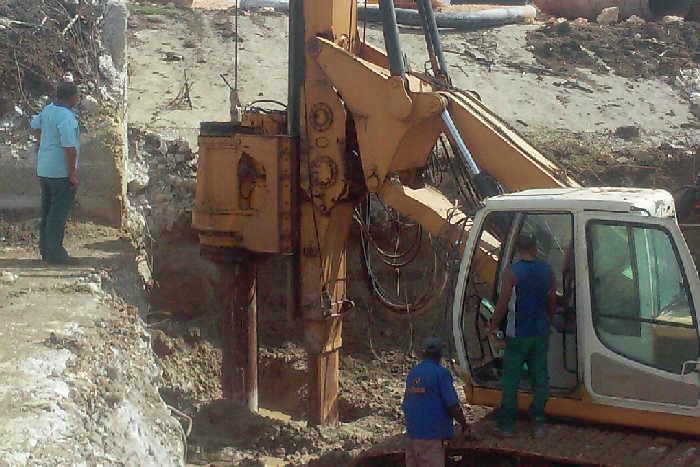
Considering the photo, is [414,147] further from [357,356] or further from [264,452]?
[357,356]

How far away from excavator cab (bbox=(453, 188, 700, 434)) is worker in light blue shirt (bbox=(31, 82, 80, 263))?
4007 millimetres

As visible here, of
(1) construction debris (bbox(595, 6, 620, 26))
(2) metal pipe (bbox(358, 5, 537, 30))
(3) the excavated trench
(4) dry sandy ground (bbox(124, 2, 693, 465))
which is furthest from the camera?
(1) construction debris (bbox(595, 6, 620, 26))

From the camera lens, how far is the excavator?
5.85 m

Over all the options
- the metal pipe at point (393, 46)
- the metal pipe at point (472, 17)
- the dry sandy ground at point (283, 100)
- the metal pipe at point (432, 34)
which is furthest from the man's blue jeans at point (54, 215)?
the metal pipe at point (472, 17)

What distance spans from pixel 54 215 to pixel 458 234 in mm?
3569

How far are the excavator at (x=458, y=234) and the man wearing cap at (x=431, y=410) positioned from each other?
22cm

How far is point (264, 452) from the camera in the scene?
28.4 feet

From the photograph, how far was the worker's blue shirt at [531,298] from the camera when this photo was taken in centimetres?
591

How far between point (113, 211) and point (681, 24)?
14.2 meters

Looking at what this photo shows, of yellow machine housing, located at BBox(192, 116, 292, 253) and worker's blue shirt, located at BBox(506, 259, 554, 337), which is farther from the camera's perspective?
yellow machine housing, located at BBox(192, 116, 292, 253)

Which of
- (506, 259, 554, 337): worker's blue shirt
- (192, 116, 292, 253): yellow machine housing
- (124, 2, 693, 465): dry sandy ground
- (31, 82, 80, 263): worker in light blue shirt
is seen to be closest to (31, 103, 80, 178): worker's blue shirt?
(31, 82, 80, 263): worker in light blue shirt

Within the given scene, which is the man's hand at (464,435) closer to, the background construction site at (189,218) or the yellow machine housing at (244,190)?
the background construction site at (189,218)

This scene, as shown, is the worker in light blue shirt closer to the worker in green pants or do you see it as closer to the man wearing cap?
the man wearing cap

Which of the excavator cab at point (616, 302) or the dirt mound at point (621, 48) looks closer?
the excavator cab at point (616, 302)
